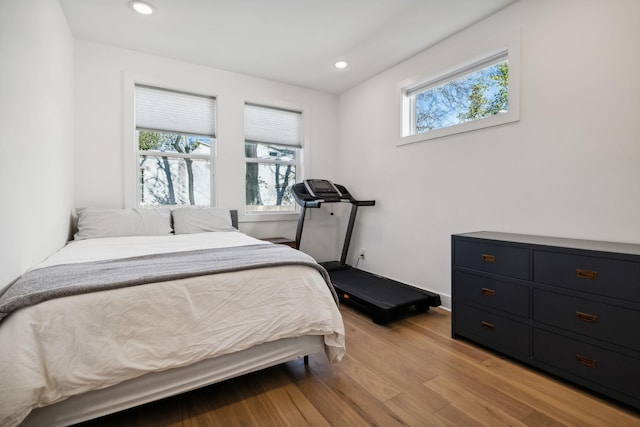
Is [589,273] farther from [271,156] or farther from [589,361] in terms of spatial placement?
[271,156]

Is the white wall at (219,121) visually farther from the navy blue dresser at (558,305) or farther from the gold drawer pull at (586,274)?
the gold drawer pull at (586,274)

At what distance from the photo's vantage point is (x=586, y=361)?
5.58 feet

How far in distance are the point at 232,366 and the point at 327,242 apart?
292cm

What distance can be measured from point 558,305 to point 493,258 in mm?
444

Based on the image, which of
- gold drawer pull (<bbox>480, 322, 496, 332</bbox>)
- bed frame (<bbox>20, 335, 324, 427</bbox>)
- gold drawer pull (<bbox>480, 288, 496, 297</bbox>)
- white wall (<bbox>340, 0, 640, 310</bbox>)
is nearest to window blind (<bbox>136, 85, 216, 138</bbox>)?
white wall (<bbox>340, 0, 640, 310</bbox>)

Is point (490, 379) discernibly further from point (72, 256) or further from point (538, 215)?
point (72, 256)

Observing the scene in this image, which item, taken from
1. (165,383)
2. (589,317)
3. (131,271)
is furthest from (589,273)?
(131,271)

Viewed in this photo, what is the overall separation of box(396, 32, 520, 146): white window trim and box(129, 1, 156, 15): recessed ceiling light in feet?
8.22

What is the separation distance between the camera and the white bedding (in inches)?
45.5

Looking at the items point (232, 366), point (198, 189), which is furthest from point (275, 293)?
point (198, 189)

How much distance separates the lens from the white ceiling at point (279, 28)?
248cm

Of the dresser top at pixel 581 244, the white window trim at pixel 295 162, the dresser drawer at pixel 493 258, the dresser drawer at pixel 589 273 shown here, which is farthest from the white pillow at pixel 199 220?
the dresser drawer at pixel 589 273

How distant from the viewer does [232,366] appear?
1635 mm

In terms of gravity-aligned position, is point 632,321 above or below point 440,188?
below
